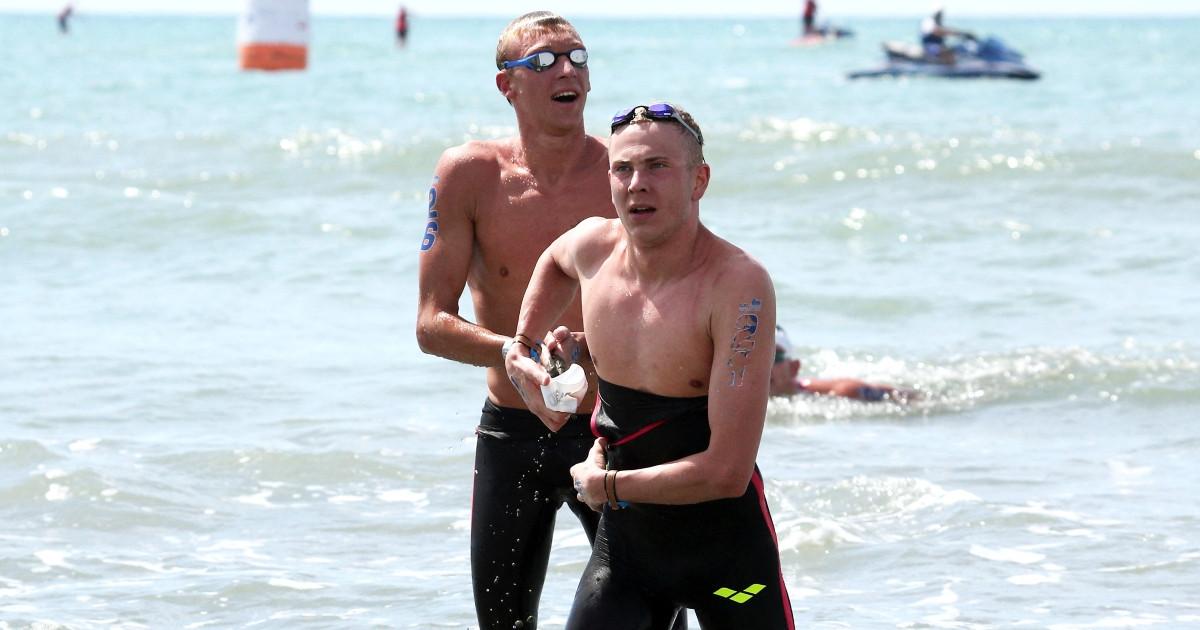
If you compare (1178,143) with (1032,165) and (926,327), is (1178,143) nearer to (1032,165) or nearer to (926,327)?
(1032,165)

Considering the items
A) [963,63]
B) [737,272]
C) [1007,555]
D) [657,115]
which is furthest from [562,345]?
[963,63]

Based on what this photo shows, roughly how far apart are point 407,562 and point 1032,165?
614 inches

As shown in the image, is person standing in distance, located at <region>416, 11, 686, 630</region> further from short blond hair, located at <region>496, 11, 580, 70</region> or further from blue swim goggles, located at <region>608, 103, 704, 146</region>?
blue swim goggles, located at <region>608, 103, 704, 146</region>

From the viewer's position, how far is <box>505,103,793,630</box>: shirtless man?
3375 mm

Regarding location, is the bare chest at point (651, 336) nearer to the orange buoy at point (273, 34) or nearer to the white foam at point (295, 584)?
the white foam at point (295, 584)

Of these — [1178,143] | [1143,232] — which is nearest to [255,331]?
[1143,232]

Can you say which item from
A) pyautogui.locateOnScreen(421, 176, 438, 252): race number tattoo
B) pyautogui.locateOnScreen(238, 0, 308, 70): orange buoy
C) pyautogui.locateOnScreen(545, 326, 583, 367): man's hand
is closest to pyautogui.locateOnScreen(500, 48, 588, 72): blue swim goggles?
pyautogui.locateOnScreen(421, 176, 438, 252): race number tattoo

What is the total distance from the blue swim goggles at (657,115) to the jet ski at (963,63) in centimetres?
3347

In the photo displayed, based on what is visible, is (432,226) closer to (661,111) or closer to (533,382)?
(533,382)

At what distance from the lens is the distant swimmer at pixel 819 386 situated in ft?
30.9

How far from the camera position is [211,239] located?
1588cm

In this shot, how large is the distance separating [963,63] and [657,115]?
34830mm

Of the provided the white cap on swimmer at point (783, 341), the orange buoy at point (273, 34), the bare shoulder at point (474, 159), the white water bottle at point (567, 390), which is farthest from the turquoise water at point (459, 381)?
the white water bottle at point (567, 390)

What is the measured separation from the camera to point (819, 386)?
377 inches
